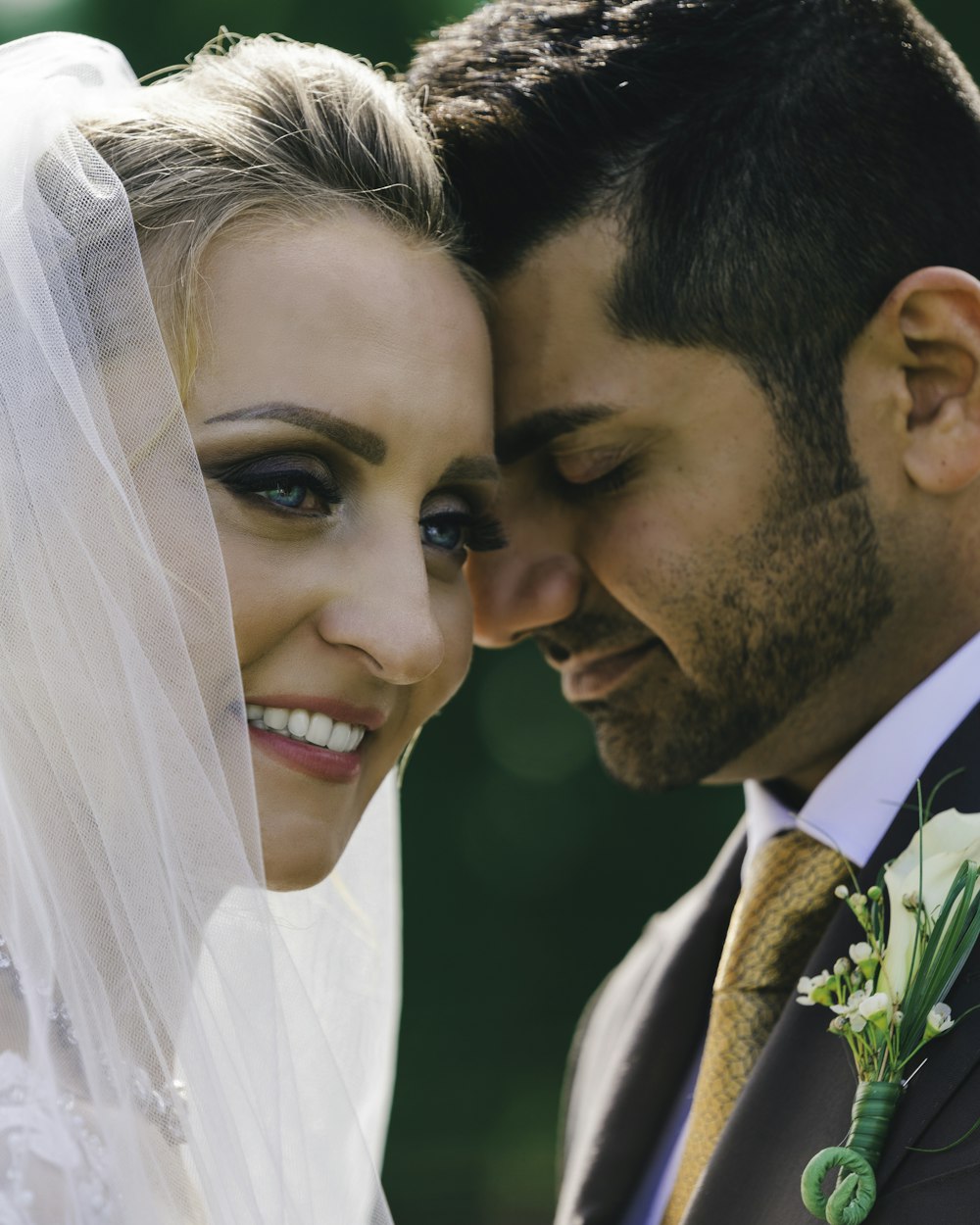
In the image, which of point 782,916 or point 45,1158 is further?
point 782,916

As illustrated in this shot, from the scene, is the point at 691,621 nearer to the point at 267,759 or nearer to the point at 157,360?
the point at 267,759

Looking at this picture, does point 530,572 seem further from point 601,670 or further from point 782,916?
point 782,916

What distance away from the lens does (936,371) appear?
3.15 meters

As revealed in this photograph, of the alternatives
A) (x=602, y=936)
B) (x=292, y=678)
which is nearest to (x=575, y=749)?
(x=602, y=936)

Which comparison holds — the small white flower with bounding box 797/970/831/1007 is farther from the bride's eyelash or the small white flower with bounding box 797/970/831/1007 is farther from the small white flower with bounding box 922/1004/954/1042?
the bride's eyelash

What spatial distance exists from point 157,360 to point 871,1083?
5.19 feet

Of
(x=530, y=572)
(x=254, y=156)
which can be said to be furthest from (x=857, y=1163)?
(x=254, y=156)

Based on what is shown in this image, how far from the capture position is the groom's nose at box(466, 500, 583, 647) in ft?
11.0

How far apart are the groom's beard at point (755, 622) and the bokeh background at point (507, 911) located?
6959 millimetres

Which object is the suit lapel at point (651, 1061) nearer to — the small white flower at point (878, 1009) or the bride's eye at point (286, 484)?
the small white flower at point (878, 1009)

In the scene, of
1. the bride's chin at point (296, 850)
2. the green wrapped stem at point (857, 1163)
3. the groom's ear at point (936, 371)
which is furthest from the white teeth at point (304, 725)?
the groom's ear at point (936, 371)

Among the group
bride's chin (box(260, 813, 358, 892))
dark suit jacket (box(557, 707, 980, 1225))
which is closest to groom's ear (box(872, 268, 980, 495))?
dark suit jacket (box(557, 707, 980, 1225))

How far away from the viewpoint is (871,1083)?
237 centimetres

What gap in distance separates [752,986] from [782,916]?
14cm
